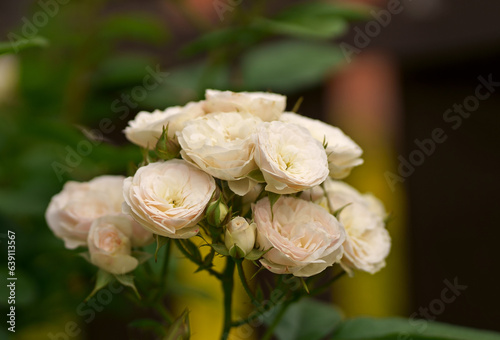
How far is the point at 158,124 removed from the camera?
44 cm

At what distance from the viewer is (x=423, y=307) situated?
1301 mm

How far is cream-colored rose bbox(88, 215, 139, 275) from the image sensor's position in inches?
17.0

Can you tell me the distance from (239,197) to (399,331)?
7.7 inches

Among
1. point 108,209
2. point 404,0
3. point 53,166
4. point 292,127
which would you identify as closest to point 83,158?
point 53,166

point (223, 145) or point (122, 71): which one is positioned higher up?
point (223, 145)

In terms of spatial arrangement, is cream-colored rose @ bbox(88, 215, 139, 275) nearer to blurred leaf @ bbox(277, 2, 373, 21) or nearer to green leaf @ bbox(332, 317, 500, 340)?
green leaf @ bbox(332, 317, 500, 340)

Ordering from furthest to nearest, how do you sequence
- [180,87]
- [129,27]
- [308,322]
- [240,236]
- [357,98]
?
[357,98], [180,87], [129,27], [308,322], [240,236]

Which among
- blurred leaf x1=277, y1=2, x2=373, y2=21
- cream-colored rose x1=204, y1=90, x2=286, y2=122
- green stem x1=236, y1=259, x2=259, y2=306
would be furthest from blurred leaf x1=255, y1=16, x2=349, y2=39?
green stem x1=236, y1=259, x2=259, y2=306

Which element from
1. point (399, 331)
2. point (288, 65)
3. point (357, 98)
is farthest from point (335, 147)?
point (357, 98)

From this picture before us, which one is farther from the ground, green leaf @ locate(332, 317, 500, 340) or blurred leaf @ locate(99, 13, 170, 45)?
blurred leaf @ locate(99, 13, 170, 45)

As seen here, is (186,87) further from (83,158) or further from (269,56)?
(83,158)

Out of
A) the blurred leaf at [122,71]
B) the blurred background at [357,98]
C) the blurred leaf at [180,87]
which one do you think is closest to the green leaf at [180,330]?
the blurred background at [357,98]

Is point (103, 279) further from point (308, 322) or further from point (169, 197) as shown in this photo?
point (308, 322)

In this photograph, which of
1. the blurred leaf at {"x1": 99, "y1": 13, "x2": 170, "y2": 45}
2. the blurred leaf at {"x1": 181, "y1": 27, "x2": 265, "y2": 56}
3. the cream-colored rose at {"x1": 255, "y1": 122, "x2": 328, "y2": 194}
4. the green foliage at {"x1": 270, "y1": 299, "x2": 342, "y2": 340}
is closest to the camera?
the cream-colored rose at {"x1": 255, "y1": 122, "x2": 328, "y2": 194}
